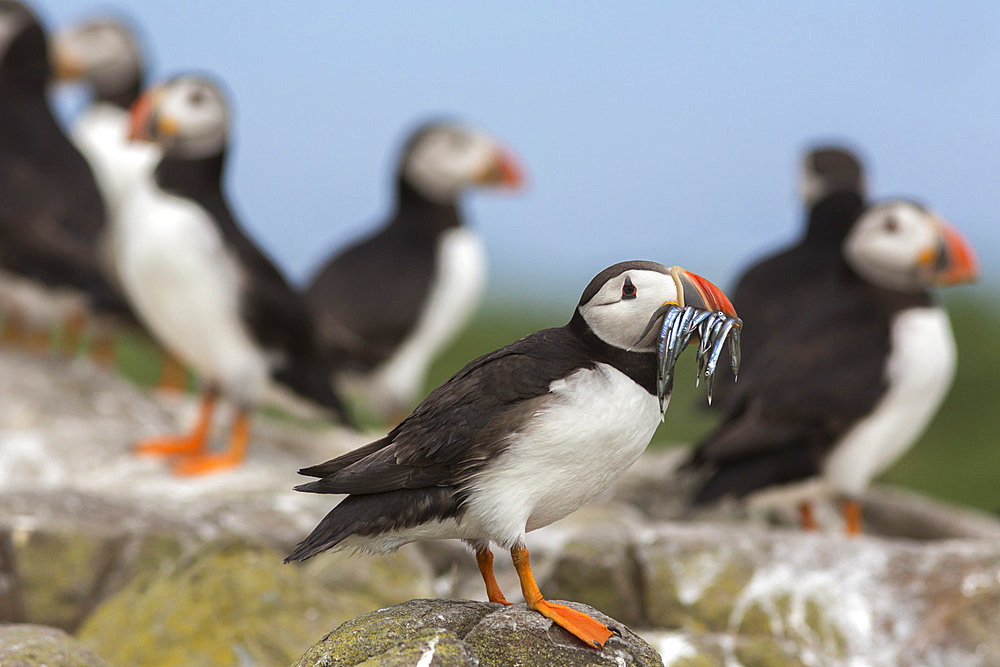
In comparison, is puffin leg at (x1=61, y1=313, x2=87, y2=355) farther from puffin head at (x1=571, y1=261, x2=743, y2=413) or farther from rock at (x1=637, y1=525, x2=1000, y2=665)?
puffin head at (x1=571, y1=261, x2=743, y2=413)

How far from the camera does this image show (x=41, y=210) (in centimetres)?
753

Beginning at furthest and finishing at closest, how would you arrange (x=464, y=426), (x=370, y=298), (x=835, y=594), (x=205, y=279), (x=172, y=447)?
(x=370, y=298), (x=172, y=447), (x=205, y=279), (x=835, y=594), (x=464, y=426)

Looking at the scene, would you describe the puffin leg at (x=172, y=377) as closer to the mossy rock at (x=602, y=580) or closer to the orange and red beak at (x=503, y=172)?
the orange and red beak at (x=503, y=172)

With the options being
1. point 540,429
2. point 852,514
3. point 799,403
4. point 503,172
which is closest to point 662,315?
point 540,429

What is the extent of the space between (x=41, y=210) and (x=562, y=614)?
574cm

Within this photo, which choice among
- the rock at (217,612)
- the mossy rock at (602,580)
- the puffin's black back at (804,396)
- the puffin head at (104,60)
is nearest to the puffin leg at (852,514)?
the puffin's black back at (804,396)

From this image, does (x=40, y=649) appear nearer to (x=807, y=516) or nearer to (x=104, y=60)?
(x=807, y=516)

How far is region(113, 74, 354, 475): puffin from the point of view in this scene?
20.2 ft

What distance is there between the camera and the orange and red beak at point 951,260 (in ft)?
19.0

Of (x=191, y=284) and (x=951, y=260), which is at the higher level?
(x=191, y=284)

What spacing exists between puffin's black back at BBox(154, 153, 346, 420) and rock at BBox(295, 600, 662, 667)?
3.53 meters

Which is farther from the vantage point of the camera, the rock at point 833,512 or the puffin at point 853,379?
the rock at point 833,512

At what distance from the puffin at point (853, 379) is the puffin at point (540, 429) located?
119 inches

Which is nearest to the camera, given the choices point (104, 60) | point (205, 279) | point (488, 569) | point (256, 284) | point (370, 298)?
point (488, 569)
